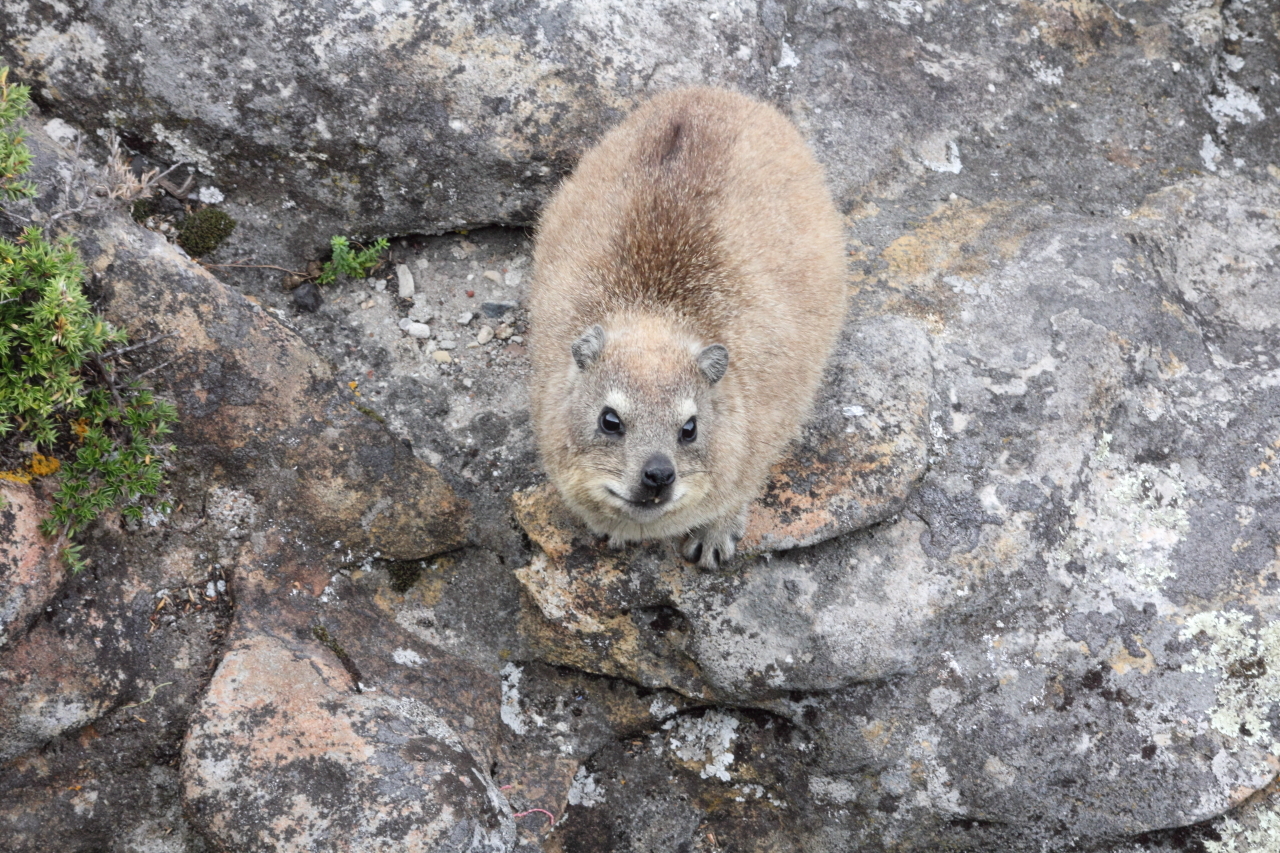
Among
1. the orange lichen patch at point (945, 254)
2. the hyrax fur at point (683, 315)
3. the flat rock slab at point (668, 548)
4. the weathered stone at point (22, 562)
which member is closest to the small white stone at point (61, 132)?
the weathered stone at point (22, 562)

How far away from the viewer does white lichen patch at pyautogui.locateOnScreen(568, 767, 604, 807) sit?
17.2ft

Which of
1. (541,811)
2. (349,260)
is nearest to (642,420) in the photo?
(541,811)

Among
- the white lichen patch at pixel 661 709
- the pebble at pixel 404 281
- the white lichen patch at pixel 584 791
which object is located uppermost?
the pebble at pixel 404 281

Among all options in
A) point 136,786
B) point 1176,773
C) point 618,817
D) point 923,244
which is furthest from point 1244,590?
point 136,786

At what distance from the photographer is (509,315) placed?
6398 mm

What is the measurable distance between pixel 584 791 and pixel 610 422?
208 centimetres

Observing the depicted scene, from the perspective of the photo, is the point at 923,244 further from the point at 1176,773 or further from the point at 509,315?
the point at 1176,773

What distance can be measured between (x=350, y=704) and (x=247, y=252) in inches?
118

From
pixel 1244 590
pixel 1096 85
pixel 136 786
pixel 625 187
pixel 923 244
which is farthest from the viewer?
pixel 1096 85

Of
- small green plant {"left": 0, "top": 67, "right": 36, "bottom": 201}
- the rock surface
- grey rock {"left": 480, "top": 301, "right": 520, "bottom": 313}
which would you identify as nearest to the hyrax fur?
the rock surface

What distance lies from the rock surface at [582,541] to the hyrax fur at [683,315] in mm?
370

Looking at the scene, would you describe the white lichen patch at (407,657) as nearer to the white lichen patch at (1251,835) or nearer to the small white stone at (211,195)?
the small white stone at (211,195)

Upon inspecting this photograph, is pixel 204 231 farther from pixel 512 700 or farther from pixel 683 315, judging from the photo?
pixel 512 700

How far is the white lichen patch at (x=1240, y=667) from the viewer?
486cm
